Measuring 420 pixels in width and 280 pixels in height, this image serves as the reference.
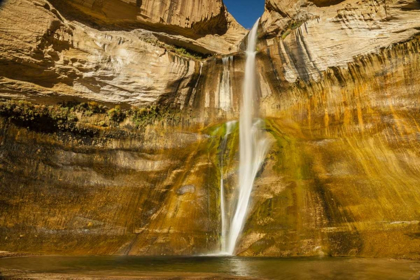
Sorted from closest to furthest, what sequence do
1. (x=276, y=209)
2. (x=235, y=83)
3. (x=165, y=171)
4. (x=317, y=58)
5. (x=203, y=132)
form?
(x=276, y=209) → (x=165, y=171) → (x=317, y=58) → (x=203, y=132) → (x=235, y=83)

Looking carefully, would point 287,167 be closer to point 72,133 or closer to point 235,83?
point 235,83

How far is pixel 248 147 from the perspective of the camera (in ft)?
56.1

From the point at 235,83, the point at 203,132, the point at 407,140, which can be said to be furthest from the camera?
the point at 235,83

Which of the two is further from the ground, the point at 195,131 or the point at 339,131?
the point at 339,131

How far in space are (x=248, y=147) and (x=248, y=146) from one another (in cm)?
9

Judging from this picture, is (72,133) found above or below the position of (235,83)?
below

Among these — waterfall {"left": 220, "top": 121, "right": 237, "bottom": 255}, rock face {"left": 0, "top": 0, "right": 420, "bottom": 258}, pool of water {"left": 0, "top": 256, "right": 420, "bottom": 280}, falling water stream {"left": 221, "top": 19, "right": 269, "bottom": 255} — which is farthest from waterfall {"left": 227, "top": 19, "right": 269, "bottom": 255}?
pool of water {"left": 0, "top": 256, "right": 420, "bottom": 280}

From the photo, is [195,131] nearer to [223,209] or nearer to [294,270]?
[223,209]

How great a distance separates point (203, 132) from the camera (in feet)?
60.7

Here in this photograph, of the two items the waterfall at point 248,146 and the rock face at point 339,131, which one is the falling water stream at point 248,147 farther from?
the rock face at point 339,131

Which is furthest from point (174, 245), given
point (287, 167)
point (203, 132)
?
point (203, 132)

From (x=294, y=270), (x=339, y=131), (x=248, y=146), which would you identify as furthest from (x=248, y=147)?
(x=294, y=270)

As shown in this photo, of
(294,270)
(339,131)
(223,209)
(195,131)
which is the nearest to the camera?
(294,270)

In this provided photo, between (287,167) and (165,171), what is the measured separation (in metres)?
5.95
